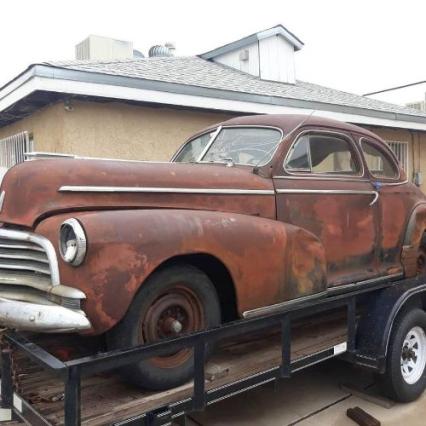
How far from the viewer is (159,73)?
8531mm

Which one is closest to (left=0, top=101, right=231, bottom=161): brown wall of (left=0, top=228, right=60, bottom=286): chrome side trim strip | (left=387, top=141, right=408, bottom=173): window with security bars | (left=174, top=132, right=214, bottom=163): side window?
(left=174, top=132, right=214, bottom=163): side window

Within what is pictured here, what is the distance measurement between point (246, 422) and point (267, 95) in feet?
20.8

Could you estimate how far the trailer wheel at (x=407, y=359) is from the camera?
13.1 ft

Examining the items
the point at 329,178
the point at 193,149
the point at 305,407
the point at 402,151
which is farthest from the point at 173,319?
the point at 402,151

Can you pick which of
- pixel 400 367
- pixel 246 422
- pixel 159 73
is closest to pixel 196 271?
pixel 246 422

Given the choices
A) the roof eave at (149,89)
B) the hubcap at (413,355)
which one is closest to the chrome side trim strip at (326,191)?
the hubcap at (413,355)

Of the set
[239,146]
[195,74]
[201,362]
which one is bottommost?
[201,362]

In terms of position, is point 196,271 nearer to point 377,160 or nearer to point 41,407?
point 41,407

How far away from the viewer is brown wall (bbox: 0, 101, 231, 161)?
7469mm

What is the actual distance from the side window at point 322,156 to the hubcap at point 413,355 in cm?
146

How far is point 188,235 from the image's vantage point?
9.73 ft

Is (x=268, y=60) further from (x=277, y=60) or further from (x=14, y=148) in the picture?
(x=14, y=148)

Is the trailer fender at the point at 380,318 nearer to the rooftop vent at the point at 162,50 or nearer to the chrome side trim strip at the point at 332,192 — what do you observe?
the chrome side trim strip at the point at 332,192

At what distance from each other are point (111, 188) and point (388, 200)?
2.69 metres
